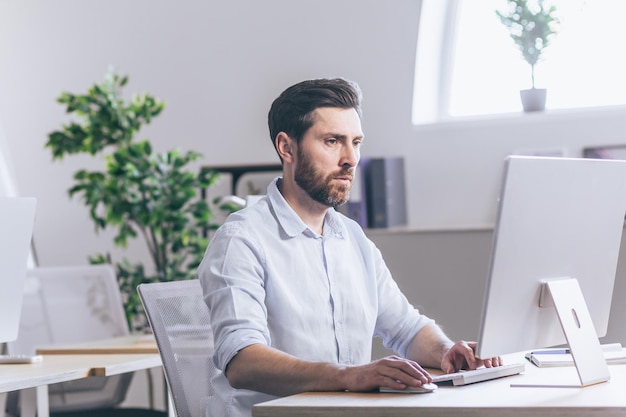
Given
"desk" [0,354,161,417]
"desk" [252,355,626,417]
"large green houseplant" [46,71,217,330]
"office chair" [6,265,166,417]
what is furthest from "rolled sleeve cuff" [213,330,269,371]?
"large green houseplant" [46,71,217,330]

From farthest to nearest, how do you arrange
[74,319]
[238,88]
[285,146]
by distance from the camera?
[238,88], [74,319], [285,146]

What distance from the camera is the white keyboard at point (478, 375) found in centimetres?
181

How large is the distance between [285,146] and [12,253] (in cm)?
84

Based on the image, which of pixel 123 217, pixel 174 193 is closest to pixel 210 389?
pixel 174 193

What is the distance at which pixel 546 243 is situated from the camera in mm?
1796

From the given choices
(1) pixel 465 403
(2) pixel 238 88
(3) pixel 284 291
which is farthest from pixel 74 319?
(1) pixel 465 403

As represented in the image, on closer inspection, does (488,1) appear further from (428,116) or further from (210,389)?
(210,389)

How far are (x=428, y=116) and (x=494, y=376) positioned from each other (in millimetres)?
2860

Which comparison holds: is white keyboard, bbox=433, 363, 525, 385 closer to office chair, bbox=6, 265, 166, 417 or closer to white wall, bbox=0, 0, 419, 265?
office chair, bbox=6, 265, 166, 417

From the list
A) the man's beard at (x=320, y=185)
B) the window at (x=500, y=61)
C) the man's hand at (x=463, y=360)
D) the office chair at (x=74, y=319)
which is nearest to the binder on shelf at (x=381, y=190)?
the window at (x=500, y=61)

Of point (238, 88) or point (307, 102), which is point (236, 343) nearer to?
point (307, 102)

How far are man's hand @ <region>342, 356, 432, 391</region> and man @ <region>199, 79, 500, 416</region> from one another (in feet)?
0.59

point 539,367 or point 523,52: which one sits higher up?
point 523,52

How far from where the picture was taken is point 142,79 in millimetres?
4957
